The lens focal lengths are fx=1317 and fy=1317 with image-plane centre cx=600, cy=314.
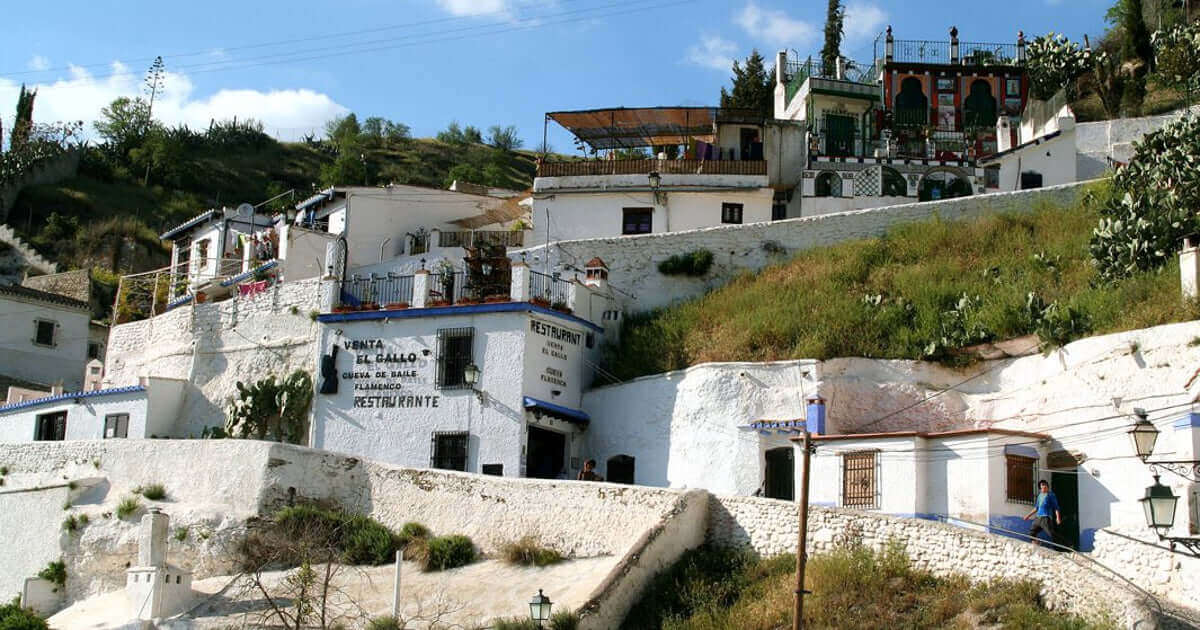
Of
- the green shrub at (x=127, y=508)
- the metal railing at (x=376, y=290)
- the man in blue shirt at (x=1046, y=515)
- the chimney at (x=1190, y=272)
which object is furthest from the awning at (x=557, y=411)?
the chimney at (x=1190, y=272)

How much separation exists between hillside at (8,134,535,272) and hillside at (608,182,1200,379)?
86.4ft

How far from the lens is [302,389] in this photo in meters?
32.3

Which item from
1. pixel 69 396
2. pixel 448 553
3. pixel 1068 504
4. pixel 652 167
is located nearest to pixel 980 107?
pixel 652 167

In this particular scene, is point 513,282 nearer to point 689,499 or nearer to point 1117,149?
point 689,499

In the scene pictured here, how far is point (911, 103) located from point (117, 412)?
98.9 ft

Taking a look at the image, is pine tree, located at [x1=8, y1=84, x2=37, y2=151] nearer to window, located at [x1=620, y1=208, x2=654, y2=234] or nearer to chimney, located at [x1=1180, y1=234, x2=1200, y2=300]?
window, located at [x1=620, y1=208, x2=654, y2=234]

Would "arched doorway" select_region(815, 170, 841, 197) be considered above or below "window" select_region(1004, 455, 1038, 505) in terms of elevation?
above

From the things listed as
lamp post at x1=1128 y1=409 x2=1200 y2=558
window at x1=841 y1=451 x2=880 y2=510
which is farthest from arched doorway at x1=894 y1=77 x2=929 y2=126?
lamp post at x1=1128 y1=409 x2=1200 y2=558

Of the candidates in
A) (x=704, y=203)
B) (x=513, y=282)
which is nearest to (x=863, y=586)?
(x=513, y=282)

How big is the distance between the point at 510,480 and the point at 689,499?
12.7 ft

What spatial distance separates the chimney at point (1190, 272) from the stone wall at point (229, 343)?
19.2 metres

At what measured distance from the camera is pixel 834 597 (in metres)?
20.7

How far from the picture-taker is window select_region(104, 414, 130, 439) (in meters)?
33.5

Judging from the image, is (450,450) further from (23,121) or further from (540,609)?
(23,121)
